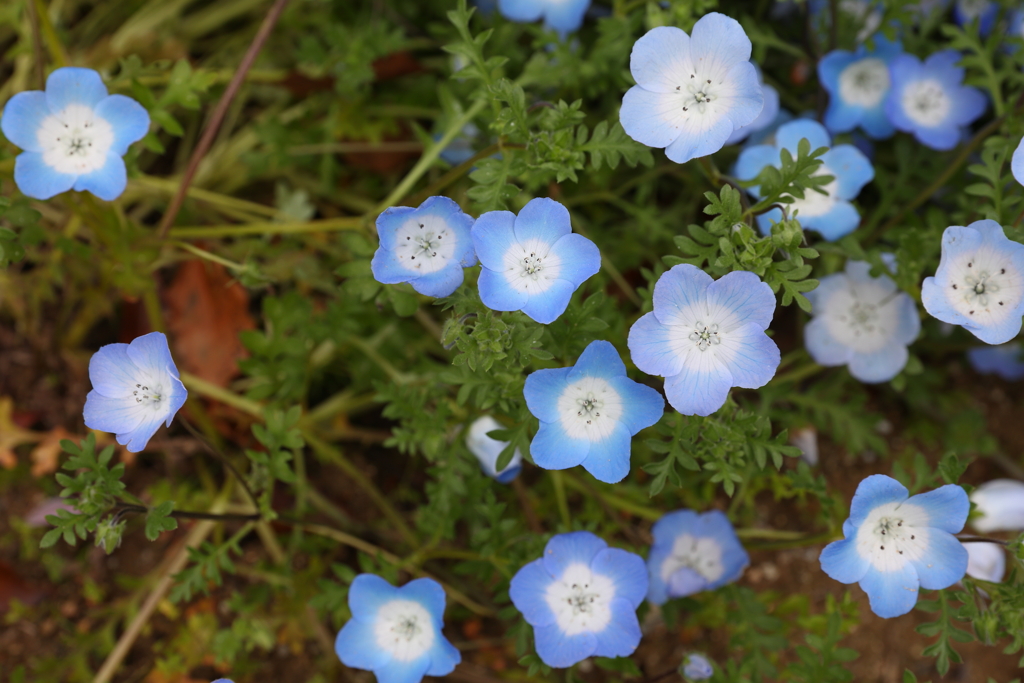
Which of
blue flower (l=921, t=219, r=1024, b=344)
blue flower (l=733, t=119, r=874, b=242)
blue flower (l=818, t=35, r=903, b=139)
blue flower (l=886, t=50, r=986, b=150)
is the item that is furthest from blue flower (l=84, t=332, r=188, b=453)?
blue flower (l=886, t=50, r=986, b=150)

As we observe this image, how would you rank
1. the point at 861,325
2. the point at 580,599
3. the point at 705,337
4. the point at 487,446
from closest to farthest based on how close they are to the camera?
1. the point at 705,337
2. the point at 580,599
3. the point at 487,446
4. the point at 861,325

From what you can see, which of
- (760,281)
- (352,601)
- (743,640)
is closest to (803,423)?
(743,640)

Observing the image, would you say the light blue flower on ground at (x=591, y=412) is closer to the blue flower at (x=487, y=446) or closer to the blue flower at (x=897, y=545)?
the blue flower at (x=487, y=446)

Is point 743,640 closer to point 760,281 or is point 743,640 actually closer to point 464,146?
point 760,281

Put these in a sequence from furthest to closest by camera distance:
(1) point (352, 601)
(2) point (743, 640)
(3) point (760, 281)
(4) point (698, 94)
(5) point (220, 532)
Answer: (5) point (220, 532) → (2) point (743, 640) → (1) point (352, 601) → (4) point (698, 94) → (3) point (760, 281)

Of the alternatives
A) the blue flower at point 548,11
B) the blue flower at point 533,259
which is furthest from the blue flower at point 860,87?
the blue flower at point 533,259

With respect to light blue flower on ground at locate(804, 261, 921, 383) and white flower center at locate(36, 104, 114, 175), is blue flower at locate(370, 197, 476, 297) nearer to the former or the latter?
white flower center at locate(36, 104, 114, 175)

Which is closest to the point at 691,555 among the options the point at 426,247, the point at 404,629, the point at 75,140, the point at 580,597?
the point at 580,597

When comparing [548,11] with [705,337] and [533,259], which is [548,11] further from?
[705,337]
